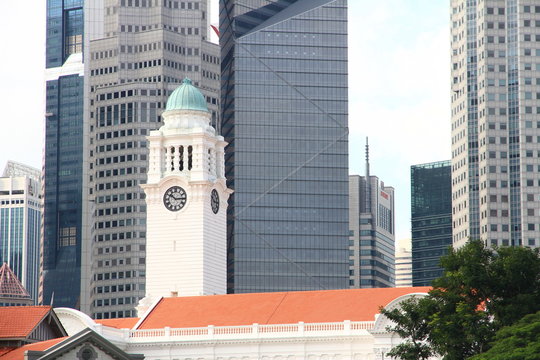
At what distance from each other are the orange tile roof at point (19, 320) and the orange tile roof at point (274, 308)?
11913 mm

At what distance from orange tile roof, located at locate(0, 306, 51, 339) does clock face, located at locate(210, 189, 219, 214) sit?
1097 inches

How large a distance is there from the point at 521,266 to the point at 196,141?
161 feet

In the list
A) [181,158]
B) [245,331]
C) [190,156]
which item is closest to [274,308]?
[245,331]

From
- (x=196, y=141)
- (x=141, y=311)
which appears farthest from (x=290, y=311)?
(x=196, y=141)

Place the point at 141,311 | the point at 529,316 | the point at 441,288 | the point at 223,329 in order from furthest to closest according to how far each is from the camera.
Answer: the point at 141,311 → the point at 223,329 → the point at 441,288 → the point at 529,316

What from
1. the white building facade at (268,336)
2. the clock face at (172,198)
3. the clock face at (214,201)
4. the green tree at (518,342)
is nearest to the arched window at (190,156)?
the clock face at (172,198)

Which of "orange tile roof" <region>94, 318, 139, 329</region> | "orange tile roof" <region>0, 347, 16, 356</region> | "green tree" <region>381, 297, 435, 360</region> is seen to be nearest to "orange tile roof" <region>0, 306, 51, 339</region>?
"orange tile roof" <region>0, 347, 16, 356</region>

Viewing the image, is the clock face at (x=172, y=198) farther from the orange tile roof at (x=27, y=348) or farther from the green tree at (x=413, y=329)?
the green tree at (x=413, y=329)

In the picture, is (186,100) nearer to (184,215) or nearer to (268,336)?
(184,215)

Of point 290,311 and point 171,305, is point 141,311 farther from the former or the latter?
point 290,311

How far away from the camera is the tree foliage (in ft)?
294

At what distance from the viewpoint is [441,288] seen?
95188 mm

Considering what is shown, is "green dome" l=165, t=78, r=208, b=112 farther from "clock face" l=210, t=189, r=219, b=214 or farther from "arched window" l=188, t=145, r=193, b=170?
"clock face" l=210, t=189, r=219, b=214

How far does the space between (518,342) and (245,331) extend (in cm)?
3454
